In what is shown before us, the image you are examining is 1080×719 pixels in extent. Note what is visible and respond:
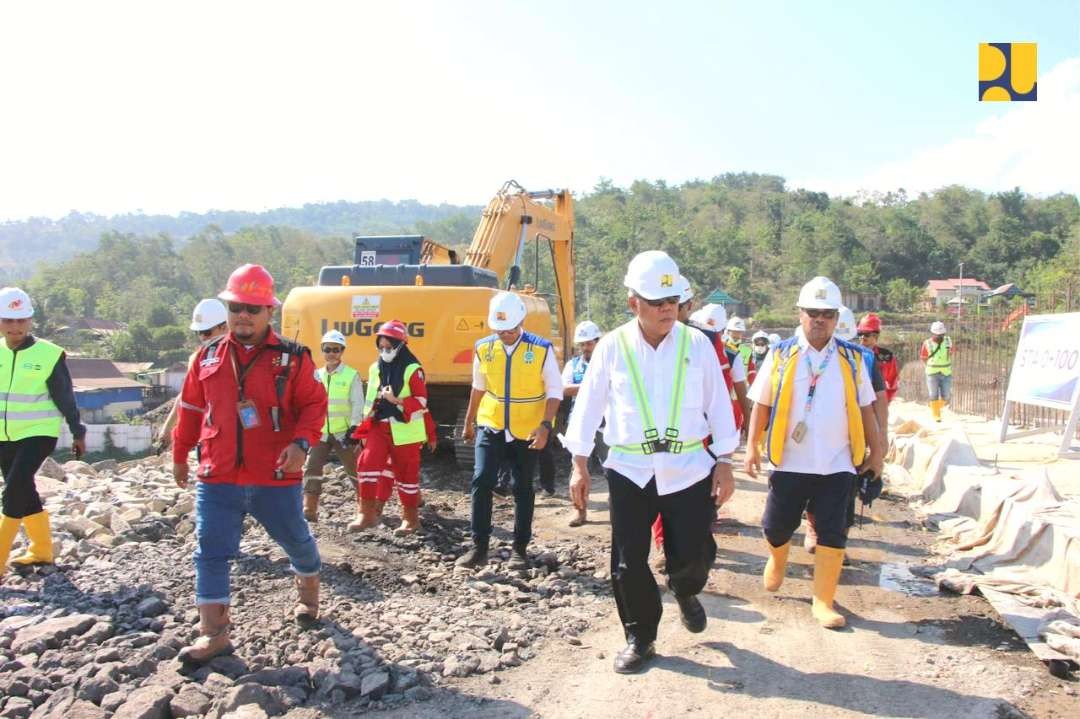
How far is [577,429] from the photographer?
402 cm

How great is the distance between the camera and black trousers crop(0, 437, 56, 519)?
18.1 feet

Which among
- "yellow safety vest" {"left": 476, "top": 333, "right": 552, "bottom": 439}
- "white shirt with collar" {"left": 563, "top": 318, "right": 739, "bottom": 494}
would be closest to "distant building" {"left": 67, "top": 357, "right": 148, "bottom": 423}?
"yellow safety vest" {"left": 476, "top": 333, "right": 552, "bottom": 439}

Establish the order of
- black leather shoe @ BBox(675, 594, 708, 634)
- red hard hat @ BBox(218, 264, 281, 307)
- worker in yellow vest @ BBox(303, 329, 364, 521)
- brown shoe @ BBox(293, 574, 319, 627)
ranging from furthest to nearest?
worker in yellow vest @ BBox(303, 329, 364, 521), brown shoe @ BBox(293, 574, 319, 627), black leather shoe @ BBox(675, 594, 708, 634), red hard hat @ BBox(218, 264, 281, 307)

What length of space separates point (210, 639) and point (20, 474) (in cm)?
253

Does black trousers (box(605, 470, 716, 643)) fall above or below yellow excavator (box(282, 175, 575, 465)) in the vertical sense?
below

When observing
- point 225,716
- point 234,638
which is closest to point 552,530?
point 234,638

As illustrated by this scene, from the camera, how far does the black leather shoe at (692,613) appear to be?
13.6 feet

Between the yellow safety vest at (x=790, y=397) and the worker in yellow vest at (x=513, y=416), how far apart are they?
5.16 ft

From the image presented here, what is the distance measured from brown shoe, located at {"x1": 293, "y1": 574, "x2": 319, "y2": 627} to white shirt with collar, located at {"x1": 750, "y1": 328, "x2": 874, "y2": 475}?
8.72ft

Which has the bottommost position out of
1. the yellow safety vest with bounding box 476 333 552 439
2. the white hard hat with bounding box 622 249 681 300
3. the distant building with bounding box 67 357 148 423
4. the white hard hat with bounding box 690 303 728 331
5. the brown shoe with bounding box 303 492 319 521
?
the distant building with bounding box 67 357 148 423

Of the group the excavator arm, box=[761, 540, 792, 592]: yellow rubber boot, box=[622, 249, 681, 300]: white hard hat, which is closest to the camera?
box=[622, 249, 681, 300]: white hard hat

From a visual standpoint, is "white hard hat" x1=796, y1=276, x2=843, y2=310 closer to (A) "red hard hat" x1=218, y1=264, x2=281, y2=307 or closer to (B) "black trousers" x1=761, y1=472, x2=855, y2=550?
(B) "black trousers" x1=761, y1=472, x2=855, y2=550

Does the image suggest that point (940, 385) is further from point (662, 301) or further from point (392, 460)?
point (662, 301)

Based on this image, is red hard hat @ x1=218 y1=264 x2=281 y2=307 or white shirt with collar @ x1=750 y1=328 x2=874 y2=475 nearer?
red hard hat @ x1=218 y1=264 x2=281 y2=307
